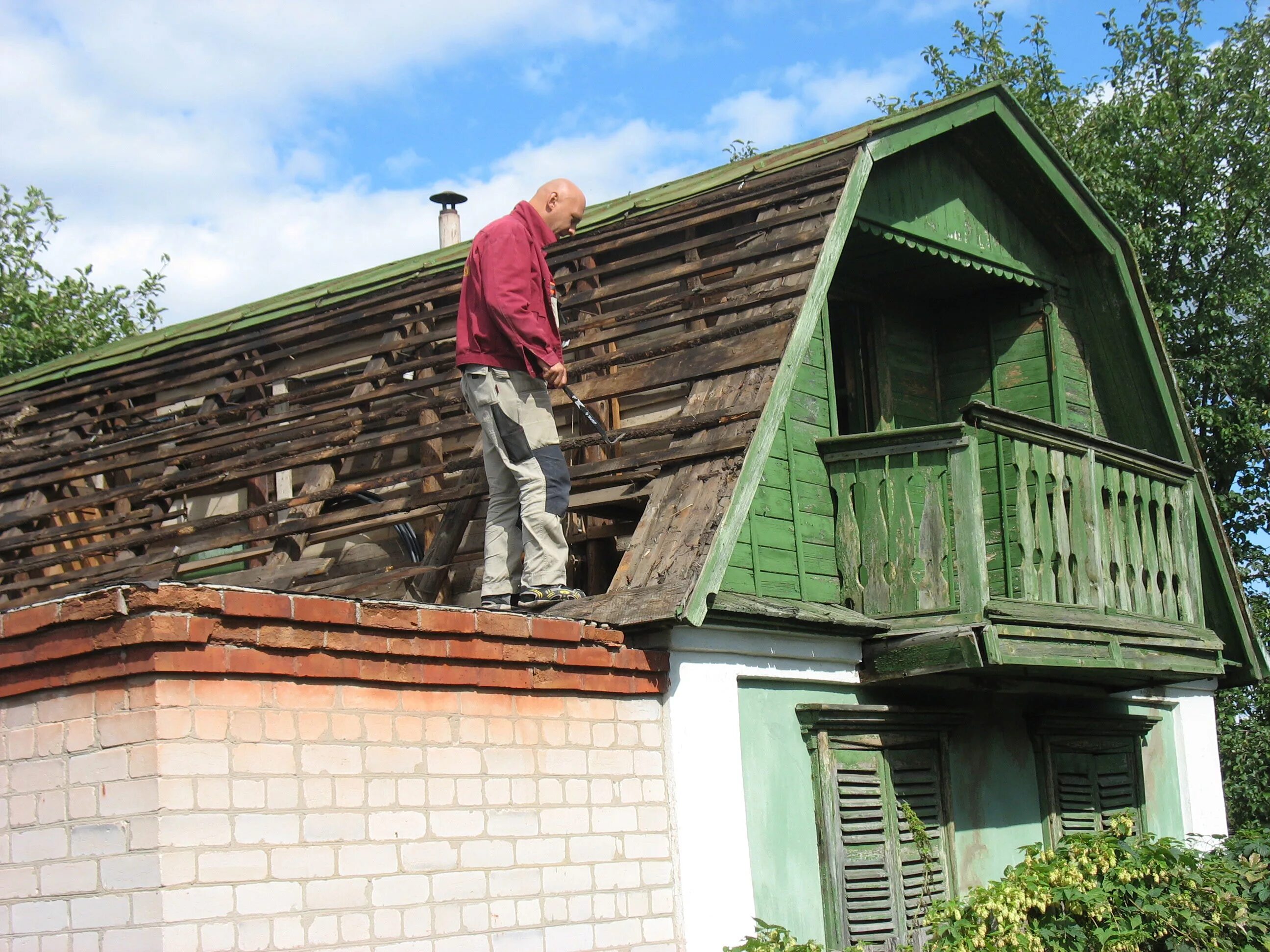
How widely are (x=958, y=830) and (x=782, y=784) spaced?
6.48ft

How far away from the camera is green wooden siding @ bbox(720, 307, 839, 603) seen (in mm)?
8859

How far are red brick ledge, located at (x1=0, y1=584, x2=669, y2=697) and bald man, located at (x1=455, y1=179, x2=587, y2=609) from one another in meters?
0.78

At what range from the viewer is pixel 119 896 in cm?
545

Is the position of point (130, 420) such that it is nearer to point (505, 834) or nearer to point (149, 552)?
point (149, 552)

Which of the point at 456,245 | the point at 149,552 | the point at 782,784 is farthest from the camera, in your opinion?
the point at 456,245

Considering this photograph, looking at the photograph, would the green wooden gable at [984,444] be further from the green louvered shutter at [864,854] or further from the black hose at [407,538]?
the black hose at [407,538]

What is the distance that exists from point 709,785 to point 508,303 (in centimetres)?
268

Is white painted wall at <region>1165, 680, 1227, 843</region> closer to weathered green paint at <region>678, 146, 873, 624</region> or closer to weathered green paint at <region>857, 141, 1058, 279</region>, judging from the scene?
weathered green paint at <region>857, 141, 1058, 279</region>

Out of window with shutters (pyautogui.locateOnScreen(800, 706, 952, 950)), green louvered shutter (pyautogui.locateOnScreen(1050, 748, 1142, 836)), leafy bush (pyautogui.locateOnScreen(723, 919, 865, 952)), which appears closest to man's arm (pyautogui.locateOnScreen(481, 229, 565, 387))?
window with shutters (pyautogui.locateOnScreen(800, 706, 952, 950))

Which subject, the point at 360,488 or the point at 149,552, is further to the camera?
the point at 149,552

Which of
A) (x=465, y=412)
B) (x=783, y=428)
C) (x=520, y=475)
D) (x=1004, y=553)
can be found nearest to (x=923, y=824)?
(x=1004, y=553)

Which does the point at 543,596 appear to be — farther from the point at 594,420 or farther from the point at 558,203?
the point at 558,203

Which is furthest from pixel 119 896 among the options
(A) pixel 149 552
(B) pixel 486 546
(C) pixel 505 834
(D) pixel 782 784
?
(A) pixel 149 552

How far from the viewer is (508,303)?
7.84m
